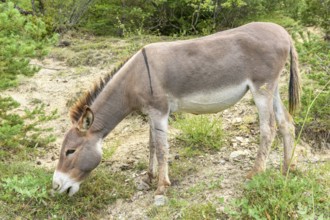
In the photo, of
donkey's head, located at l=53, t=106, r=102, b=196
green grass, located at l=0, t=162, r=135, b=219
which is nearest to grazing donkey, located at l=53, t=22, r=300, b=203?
donkey's head, located at l=53, t=106, r=102, b=196

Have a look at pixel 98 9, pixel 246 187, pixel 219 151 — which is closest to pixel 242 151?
pixel 219 151

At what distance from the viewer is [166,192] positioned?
14.5 feet

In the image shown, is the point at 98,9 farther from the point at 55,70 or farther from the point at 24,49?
the point at 24,49

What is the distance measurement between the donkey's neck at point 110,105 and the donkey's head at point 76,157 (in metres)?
0.16

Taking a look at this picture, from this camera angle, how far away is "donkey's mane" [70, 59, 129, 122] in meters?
4.32

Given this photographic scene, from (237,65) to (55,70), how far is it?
212 inches

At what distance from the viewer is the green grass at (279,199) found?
367 cm

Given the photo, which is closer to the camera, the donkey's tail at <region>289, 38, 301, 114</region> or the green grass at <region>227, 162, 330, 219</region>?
the green grass at <region>227, 162, 330, 219</region>

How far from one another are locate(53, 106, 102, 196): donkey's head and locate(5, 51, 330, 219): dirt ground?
1.83ft

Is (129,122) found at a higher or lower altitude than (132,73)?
lower

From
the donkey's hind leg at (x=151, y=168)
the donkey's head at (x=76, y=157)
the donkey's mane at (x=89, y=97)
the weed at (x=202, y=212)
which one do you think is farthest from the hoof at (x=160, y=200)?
the donkey's mane at (x=89, y=97)

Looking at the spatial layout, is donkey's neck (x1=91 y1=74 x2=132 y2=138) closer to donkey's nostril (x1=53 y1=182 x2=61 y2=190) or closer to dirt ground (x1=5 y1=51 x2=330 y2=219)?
donkey's nostril (x1=53 y1=182 x2=61 y2=190)

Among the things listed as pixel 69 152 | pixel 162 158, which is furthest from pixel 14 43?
pixel 162 158

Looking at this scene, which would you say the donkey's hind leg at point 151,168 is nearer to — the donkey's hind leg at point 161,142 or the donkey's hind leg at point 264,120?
the donkey's hind leg at point 161,142
